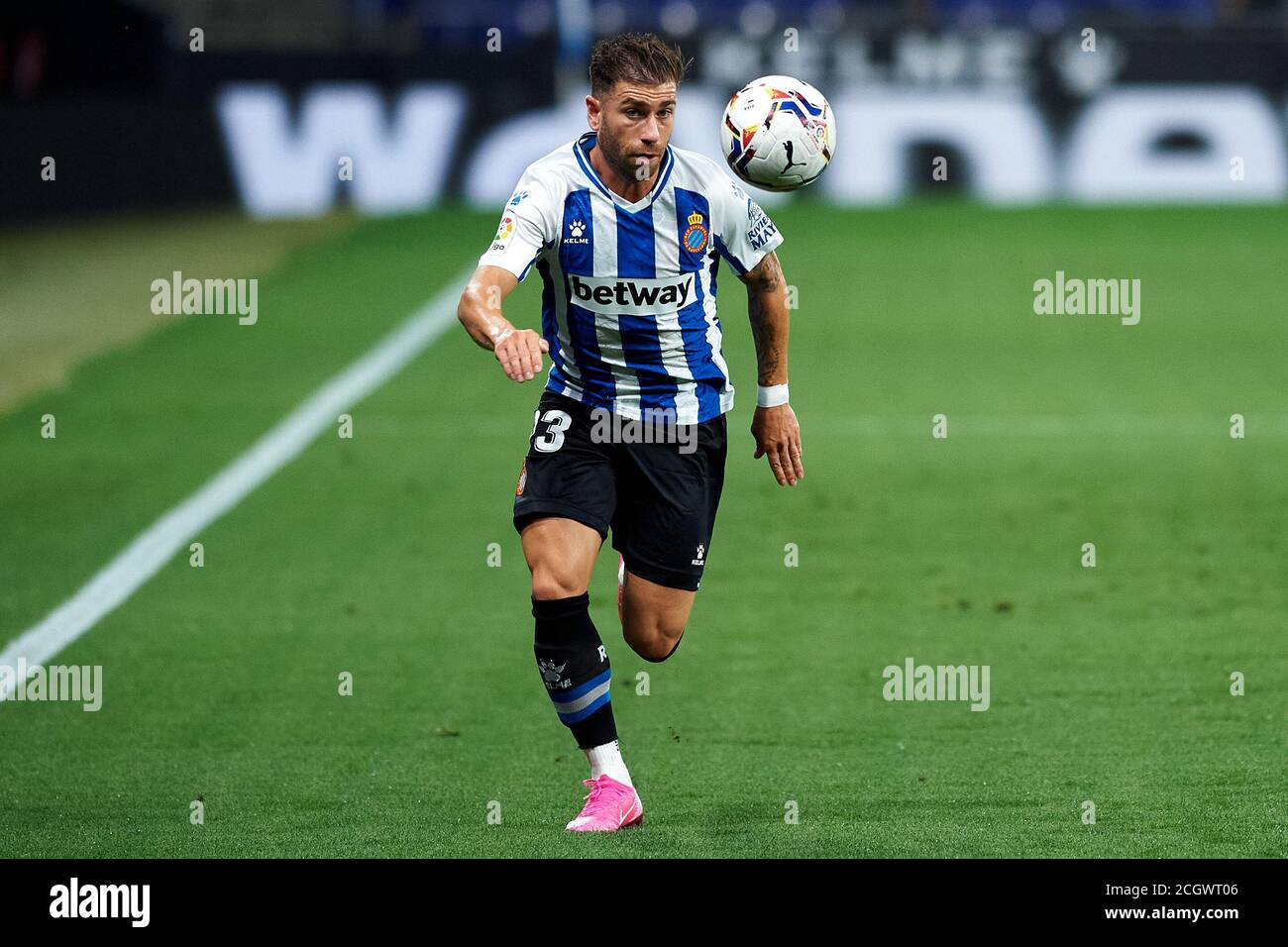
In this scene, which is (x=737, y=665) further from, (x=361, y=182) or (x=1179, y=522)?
(x=361, y=182)

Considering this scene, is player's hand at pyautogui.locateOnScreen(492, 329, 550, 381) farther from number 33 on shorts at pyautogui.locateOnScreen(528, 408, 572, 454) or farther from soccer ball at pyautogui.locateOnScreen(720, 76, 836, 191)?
soccer ball at pyautogui.locateOnScreen(720, 76, 836, 191)

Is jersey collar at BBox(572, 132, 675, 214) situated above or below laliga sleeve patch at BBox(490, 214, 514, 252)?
above

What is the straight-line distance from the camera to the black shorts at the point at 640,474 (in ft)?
21.3

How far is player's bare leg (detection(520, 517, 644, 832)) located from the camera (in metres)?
6.21

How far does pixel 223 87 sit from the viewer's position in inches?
996

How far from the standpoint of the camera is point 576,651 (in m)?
6.30

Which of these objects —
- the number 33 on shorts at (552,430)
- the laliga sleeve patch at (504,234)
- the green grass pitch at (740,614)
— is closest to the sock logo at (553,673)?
the green grass pitch at (740,614)

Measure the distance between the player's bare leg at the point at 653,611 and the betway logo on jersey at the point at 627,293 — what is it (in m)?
0.86

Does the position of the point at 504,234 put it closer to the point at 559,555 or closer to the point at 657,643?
the point at 559,555

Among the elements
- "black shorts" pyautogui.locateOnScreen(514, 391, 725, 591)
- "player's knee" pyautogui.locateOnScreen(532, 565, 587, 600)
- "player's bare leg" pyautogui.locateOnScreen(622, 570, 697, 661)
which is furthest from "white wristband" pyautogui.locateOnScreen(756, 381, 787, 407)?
"player's knee" pyautogui.locateOnScreen(532, 565, 587, 600)

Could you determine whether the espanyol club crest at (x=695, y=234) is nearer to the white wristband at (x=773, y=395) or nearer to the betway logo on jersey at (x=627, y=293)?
the betway logo on jersey at (x=627, y=293)

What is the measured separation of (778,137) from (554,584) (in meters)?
1.59

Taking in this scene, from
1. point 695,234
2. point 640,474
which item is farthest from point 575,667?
point 695,234

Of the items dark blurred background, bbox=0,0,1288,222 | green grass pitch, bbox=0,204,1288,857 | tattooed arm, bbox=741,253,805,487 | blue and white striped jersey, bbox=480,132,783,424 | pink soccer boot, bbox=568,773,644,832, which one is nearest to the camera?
pink soccer boot, bbox=568,773,644,832
